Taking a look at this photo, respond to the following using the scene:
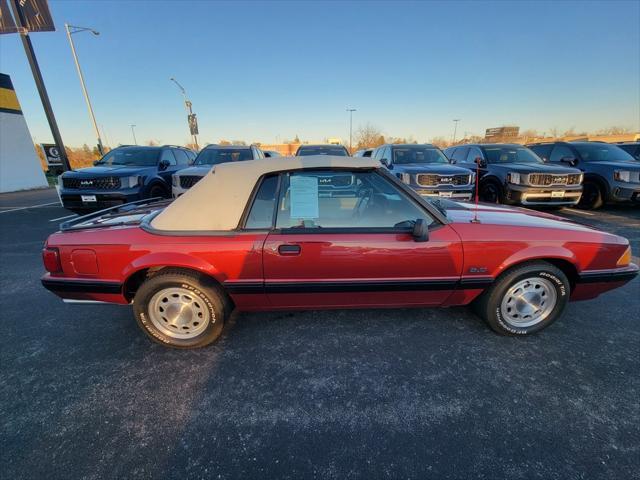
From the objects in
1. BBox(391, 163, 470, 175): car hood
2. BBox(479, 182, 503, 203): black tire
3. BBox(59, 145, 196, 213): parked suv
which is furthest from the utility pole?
BBox(479, 182, 503, 203): black tire

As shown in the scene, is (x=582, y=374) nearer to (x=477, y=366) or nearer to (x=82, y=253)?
(x=477, y=366)

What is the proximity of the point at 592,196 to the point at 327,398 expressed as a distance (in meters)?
9.65

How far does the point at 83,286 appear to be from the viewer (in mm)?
2441

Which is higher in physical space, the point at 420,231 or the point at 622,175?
the point at 420,231

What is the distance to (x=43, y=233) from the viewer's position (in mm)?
6391

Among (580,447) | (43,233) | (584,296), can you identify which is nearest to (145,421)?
(580,447)

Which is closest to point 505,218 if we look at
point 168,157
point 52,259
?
point 52,259

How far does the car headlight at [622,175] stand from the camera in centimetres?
721

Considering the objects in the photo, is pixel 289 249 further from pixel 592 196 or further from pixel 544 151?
pixel 544 151

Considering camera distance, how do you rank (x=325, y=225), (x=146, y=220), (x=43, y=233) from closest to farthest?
(x=325, y=225)
(x=146, y=220)
(x=43, y=233)

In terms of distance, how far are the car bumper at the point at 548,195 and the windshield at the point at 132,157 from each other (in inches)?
356

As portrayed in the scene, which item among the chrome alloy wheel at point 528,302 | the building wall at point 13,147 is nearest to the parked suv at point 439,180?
the chrome alloy wheel at point 528,302

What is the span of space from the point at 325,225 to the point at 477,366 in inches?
63.2

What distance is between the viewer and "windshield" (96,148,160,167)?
7.49 meters
